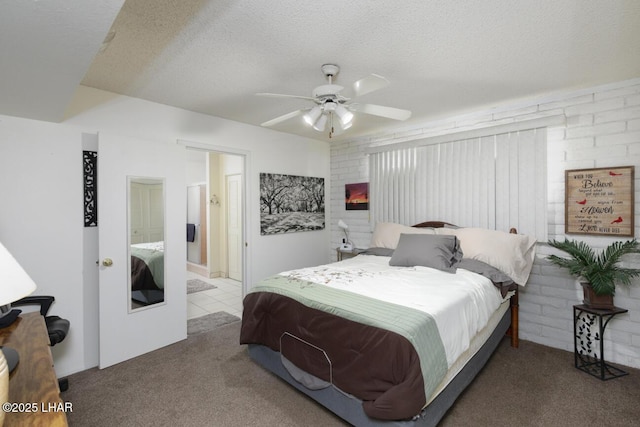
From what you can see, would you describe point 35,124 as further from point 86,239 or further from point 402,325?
point 402,325

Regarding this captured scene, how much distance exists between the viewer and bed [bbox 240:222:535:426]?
5.54 ft

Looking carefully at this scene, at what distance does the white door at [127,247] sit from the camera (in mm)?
2730

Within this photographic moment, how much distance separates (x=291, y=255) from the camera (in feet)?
15.0

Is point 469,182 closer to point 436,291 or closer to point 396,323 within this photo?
point 436,291

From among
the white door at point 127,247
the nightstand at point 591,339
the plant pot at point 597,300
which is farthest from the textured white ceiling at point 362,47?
the nightstand at point 591,339

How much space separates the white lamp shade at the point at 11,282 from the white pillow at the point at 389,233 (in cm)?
335

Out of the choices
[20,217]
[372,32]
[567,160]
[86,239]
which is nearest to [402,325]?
[372,32]

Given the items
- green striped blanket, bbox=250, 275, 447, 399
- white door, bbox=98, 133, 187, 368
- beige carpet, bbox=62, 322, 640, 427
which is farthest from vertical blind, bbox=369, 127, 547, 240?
white door, bbox=98, 133, 187, 368

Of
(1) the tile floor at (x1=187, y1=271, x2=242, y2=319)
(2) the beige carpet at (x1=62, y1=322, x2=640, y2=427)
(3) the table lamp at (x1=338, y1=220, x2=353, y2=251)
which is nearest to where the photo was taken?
(2) the beige carpet at (x1=62, y1=322, x2=640, y2=427)

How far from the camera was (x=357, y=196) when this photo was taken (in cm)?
470

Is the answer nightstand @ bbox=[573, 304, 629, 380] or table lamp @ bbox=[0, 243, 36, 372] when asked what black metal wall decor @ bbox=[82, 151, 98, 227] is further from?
nightstand @ bbox=[573, 304, 629, 380]

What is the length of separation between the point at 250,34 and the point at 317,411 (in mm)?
2535

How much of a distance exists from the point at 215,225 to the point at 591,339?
5675 mm

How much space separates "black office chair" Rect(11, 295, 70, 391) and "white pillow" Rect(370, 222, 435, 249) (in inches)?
123
